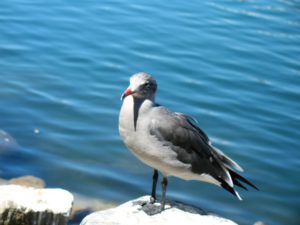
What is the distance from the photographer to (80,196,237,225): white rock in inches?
254

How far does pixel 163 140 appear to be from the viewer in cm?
629

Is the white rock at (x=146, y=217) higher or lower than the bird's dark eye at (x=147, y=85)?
lower

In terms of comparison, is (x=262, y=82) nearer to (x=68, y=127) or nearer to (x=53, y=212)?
(x=68, y=127)

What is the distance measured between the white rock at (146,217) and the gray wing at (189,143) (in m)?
0.39

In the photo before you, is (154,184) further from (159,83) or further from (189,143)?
(159,83)

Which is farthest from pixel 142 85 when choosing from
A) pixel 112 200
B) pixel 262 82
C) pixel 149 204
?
pixel 262 82

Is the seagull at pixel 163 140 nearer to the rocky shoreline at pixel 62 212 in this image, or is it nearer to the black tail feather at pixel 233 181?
the black tail feather at pixel 233 181

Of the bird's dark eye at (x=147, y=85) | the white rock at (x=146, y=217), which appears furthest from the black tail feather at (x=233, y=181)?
the bird's dark eye at (x=147, y=85)

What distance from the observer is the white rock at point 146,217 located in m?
6.45

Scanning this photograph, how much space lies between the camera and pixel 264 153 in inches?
411

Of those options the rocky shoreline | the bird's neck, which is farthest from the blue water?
the bird's neck

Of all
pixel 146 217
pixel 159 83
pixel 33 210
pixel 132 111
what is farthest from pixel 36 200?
pixel 159 83

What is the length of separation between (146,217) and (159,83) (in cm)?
561

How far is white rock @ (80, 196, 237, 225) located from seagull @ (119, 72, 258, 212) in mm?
135
